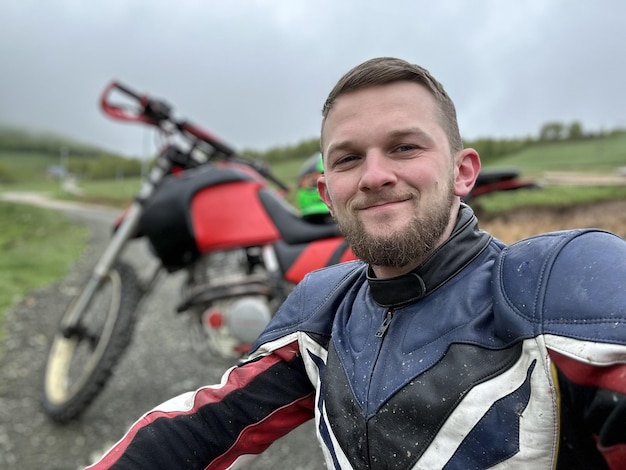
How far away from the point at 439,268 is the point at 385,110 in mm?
338

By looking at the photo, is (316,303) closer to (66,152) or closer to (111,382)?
(111,382)

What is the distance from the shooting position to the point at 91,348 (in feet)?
10.7

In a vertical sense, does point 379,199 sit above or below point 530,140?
above

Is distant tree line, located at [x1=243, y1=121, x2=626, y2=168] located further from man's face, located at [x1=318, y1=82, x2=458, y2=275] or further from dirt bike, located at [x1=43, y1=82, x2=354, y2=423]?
man's face, located at [x1=318, y1=82, x2=458, y2=275]

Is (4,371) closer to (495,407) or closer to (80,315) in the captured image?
(80,315)

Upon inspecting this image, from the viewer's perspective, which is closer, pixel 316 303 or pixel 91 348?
pixel 316 303

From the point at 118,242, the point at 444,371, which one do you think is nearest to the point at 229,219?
the point at 118,242

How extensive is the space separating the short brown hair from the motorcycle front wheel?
226 cm

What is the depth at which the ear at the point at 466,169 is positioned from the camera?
1.16 meters

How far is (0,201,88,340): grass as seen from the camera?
599cm

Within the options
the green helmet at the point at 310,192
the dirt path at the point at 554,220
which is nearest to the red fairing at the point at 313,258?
the green helmet at the point at 310,192

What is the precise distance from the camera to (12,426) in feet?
9.48

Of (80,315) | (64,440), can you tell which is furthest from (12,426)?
(80,315)

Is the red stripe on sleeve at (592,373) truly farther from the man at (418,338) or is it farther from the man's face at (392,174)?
A: the man's face at (392,174)
